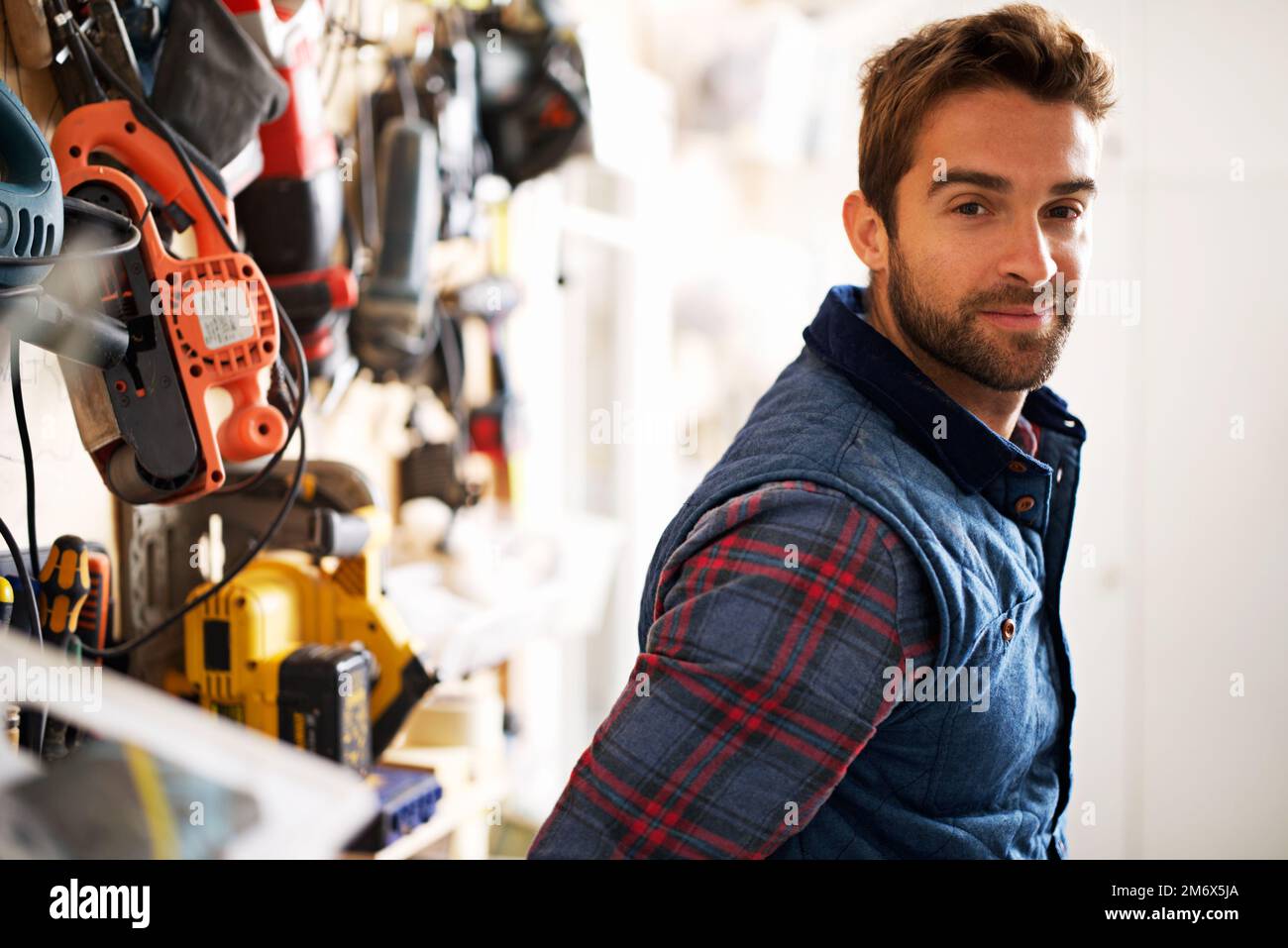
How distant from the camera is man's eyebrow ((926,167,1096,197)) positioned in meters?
0.80

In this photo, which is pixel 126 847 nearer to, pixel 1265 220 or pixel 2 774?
pixel 2 774

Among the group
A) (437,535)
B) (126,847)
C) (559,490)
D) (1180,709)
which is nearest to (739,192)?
(559,490)

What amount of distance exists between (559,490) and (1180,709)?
1.45m

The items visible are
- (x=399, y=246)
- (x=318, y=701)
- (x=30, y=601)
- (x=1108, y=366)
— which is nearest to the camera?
(x=30, y=601)

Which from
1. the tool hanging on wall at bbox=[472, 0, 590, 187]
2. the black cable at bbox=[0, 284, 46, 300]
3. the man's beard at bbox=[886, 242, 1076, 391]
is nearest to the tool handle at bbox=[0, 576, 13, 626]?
the black cable at bbox=[0, 284, 46, 300]

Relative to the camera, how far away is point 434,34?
147 cm

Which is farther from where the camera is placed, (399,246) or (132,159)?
(399,246)

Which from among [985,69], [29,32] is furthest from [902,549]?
[29,32]

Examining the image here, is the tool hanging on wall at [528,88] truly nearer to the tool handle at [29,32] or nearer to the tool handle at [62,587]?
the tool handle at [29,32]

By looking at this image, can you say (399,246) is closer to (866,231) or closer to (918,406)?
(866,231)

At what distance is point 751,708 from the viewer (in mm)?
651

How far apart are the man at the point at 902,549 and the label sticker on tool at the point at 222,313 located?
1.18ft

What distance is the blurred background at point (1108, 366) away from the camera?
2285mm

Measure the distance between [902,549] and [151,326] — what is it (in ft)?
1.81
